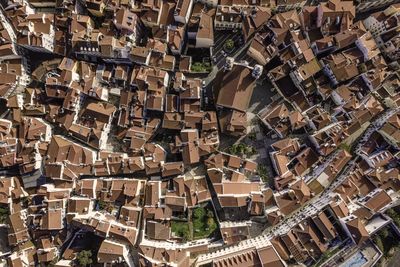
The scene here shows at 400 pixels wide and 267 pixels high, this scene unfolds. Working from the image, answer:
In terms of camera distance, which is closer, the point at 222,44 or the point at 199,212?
the point at 199,212

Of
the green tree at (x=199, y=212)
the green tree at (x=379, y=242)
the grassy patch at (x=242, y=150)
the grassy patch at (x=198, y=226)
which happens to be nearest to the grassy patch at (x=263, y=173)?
the grassy patch at (x=242, y=150)

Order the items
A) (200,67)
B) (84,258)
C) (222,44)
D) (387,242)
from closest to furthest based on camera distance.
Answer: (84,258) → (387,242) → (200,67) → (222,44)

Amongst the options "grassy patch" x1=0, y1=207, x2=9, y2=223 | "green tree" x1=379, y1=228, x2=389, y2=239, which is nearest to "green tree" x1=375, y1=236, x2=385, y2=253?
"green tree" x1=379, y1=228, x2=389, y2=239

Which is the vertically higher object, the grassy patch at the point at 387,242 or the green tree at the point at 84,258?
the green tree at the point at 84,258

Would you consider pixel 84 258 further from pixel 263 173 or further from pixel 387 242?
pixel 387 242

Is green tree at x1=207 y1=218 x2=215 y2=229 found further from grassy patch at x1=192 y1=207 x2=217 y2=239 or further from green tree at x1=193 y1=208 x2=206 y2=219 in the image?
green tree at x1=193 y1=208 x2=206 y2=219

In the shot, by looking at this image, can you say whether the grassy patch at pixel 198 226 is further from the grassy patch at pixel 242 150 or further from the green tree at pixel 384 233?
the green tree at pixel 384 233

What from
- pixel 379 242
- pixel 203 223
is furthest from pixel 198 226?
pixel 379 242
